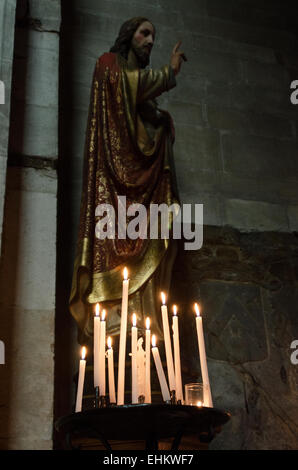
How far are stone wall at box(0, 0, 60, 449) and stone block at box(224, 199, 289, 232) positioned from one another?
4.64 feet

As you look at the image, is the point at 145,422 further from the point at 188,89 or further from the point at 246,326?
the point at 188,89

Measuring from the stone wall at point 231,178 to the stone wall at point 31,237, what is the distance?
591mm

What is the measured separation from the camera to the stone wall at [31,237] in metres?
2.62

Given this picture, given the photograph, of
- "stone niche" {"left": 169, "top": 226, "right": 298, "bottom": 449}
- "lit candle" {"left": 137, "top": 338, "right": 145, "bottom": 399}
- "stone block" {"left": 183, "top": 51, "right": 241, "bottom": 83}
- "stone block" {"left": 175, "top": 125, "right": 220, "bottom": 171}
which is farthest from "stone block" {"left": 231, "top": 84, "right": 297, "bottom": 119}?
"lit candle" {"left": 137, "top": 338, "right": 145, "bottom": 399}

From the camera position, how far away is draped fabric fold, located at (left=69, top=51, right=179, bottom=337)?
3.11 m

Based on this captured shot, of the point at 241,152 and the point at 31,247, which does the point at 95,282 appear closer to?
the point at 31,247

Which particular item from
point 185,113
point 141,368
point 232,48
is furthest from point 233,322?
point 232,48

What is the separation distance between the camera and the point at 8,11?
3.26 meters

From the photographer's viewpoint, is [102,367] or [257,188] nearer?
[102,367]

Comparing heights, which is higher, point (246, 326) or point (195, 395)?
point (246, 326)

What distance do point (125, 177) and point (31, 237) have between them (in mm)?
646

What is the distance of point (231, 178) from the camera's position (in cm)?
432
